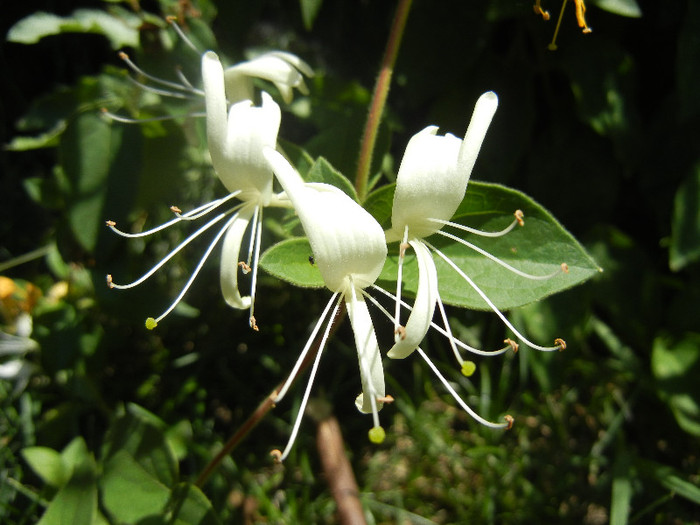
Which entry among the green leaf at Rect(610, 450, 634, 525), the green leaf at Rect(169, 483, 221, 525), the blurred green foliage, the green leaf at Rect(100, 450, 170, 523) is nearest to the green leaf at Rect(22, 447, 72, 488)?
the blurred green foliage

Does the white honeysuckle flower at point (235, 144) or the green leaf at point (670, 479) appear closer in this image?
the white honeysuckle flower at point (235, 144)

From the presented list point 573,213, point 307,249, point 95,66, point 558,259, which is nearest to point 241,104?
point 307,249

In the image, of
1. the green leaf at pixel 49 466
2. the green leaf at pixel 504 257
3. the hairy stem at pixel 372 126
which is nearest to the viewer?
the green leaf at pixel 504 257

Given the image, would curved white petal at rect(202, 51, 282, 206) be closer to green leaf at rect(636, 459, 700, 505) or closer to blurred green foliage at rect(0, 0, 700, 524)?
blurred green foliage at rect(0, 0, 700, 524)

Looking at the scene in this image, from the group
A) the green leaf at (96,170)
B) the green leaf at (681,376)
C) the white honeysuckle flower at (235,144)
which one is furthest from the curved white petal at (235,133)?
the green leaf at (681,376)

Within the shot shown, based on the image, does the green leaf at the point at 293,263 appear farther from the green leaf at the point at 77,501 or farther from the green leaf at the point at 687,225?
the green leaf at the point at 687,225

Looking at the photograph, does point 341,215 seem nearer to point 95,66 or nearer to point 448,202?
point 448,202

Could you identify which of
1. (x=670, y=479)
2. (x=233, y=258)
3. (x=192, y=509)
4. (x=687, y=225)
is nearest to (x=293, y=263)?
(x=233, y=258)

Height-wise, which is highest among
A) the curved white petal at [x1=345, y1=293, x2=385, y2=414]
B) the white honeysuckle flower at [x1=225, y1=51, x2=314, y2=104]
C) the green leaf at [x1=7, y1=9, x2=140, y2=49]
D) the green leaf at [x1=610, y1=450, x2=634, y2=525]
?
the white honeysuckle flower at [x1=225, y1=51, x2=314, y2=104]
